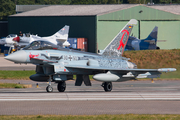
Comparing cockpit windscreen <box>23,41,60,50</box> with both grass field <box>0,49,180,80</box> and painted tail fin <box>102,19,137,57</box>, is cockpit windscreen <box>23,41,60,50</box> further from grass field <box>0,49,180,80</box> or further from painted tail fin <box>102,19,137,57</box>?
grass field <box>0,49,180,80</box>

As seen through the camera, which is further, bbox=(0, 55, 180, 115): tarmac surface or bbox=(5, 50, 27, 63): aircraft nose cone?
bbox=(5, 50, 27, 63): aircraft nose cone

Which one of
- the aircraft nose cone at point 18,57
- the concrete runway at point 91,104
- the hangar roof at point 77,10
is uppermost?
the hangar roof at point 77,10

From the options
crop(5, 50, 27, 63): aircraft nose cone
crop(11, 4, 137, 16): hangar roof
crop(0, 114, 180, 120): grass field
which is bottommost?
crop(0, 114, 180, 120): grass field

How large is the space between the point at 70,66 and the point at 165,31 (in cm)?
4542

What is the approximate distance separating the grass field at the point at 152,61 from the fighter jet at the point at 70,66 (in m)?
8.30

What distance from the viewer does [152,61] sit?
31.9 m

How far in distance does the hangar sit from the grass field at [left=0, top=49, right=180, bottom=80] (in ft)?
73.6

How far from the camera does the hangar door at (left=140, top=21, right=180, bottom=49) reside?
2387 inches

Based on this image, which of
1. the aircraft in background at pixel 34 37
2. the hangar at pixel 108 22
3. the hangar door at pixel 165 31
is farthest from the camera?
the hangar door at pixel 165 31

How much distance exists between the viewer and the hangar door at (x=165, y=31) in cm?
6062

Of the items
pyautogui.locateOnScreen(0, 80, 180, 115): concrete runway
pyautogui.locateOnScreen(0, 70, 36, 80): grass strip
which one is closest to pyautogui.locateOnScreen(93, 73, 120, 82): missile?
pyautogui.locateOnScreen(0, 80, 180, 115): concrete runway

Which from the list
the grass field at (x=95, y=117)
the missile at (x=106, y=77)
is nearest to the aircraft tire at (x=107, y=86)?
the missile at (x=106, y=77)

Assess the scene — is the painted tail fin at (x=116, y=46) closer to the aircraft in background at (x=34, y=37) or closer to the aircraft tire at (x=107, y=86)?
the aircraft tire at (x=107, y=86)

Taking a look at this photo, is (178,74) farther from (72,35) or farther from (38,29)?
(38,29)
